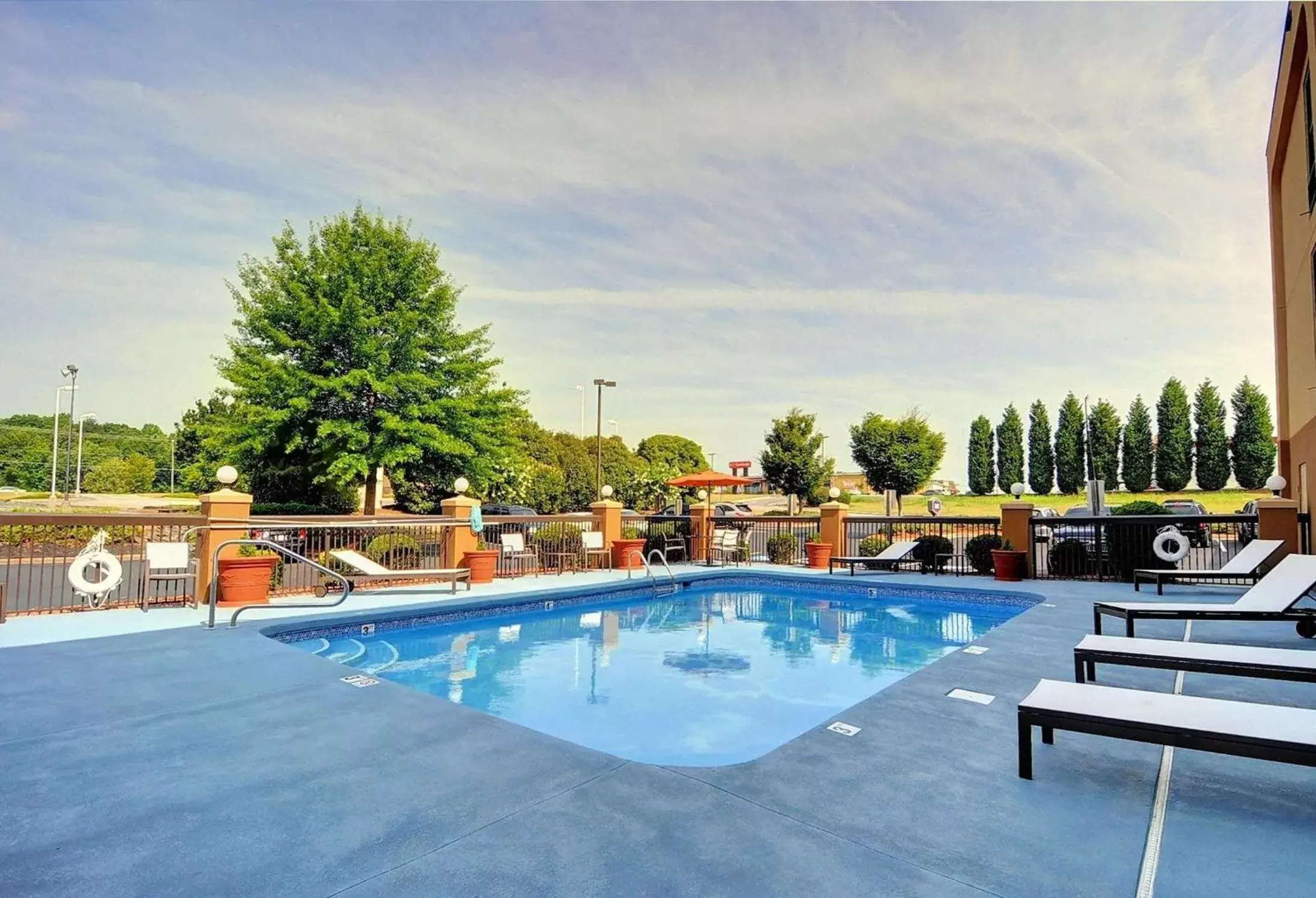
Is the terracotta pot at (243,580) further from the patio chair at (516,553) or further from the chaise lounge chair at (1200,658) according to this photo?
the chaise lounge chair at (1200,658)

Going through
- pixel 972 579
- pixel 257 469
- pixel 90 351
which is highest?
pixel 90 351

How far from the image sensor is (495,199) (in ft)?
53.7

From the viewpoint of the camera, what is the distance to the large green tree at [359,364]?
751 inches

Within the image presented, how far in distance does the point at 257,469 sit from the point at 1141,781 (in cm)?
2224

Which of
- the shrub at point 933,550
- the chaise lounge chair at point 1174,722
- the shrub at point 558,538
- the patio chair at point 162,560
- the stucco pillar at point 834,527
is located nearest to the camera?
the chaise lounge chair at point 1174,722

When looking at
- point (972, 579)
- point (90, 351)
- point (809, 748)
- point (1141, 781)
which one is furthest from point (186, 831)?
point (90, 351)

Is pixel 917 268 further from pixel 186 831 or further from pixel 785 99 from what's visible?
pixel 186 831

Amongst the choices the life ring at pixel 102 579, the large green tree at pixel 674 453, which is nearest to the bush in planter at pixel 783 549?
the life ring at pixel 102 579

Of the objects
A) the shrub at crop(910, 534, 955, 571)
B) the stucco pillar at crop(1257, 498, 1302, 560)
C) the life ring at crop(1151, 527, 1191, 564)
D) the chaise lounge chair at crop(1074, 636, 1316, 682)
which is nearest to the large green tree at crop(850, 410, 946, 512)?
the shrub at crop(910, 534, 955, 571)

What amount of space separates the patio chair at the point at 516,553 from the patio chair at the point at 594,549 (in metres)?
0.92

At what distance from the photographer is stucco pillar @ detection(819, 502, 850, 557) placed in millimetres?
14000

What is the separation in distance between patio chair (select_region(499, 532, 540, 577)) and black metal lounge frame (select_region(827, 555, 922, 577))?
5767 mm

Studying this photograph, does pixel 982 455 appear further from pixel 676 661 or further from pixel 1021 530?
pixel 676 661

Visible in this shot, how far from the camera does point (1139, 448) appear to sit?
36.6m
